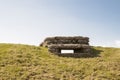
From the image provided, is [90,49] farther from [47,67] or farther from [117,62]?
[47,67]

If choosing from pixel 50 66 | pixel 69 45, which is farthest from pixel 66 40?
pixel 50 66

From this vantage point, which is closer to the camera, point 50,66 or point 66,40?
point 50,66

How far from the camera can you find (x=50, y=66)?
32531 mm

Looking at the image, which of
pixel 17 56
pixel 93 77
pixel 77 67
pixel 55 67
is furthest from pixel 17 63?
pixel 93 77

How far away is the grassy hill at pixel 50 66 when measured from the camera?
97.3 ft

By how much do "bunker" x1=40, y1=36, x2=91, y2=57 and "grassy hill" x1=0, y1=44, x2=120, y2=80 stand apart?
1285 mm

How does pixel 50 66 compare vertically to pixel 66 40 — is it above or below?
below

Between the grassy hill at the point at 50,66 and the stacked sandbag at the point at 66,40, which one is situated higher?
the stacked sandbag at the point at 66,40

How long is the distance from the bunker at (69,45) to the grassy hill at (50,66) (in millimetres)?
1285

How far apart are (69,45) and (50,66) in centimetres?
828

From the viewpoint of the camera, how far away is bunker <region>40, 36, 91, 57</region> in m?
39.0

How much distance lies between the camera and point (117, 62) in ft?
112

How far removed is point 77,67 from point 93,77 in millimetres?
3072

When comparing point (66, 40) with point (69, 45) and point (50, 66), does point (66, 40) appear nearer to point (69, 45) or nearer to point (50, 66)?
point (69, 45)
